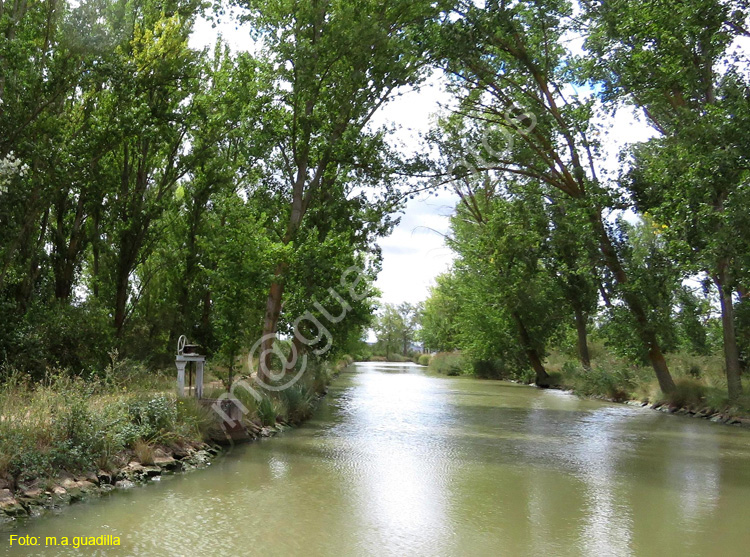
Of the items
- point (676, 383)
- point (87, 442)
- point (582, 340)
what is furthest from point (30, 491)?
point (582, 340)

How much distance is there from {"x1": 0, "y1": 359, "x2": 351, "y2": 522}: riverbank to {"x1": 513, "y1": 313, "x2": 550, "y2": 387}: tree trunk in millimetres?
22822

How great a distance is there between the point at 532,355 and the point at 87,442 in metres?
27.5

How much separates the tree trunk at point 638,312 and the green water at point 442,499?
19.4 ft

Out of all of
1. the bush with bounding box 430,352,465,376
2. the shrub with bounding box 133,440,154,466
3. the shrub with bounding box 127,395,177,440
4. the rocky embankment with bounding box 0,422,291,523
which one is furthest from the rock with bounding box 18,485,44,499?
the bush with bounding box 430,352,465,376

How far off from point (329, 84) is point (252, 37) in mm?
2367

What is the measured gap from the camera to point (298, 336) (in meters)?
21.8

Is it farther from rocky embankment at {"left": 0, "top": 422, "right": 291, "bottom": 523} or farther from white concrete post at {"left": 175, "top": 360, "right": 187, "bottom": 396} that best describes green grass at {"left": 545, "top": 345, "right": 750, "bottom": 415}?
rocky embankment at {"left": 0, "top": 422, "right": 291, "bottom": 523}

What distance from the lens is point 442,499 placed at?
323 inches

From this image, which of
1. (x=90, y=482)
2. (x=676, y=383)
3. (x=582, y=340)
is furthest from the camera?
(x=582, y=340)

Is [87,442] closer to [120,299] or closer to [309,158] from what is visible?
[120,299]

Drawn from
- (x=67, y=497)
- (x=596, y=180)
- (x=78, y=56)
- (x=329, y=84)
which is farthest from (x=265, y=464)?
(x=596, y=180)

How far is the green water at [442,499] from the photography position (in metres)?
6.29

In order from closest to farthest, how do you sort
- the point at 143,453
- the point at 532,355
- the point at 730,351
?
1. the point at 143,453
2. the point at 730,351
3. the point at 532,355

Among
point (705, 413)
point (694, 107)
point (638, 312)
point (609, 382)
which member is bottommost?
point (705, 413)
